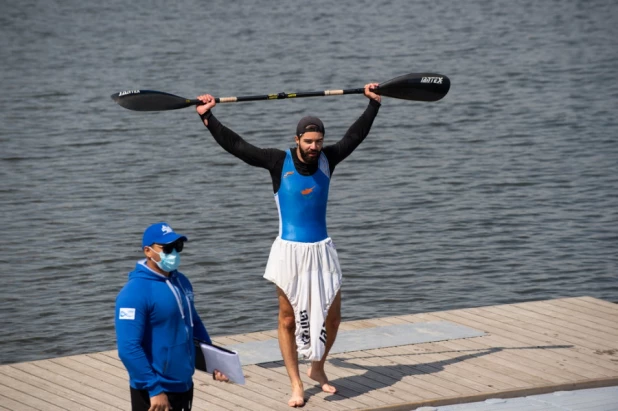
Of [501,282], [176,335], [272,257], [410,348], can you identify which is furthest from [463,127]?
[176,335]

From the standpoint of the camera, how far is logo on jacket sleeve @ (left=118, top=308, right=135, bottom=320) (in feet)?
24.4

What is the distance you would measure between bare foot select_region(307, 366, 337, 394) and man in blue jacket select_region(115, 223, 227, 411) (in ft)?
7.83

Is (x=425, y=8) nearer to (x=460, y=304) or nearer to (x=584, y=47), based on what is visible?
(x=584, y=47)

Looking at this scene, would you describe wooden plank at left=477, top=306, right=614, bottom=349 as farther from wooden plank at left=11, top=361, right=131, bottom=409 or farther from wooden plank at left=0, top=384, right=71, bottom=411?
wooden plank at left=0, top=384, right=71, bottom=411

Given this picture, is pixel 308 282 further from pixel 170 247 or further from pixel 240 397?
pixel 170 247

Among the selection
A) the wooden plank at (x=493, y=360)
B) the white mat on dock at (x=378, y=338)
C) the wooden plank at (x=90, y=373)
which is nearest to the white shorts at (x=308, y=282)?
the white mat on dock at (x=378, y=338)

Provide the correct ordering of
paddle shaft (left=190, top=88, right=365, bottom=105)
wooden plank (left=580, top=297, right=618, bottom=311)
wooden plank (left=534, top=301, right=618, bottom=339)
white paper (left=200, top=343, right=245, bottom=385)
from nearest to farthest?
white paper (left=200, top=343, right=245, bottom=385) → paddle shaft (left=190, top=88, right=365, bottom=105) → wooden plank (left=534, top=301, right=618, bottom=339) → wooden plank (left=580, top=297, right=618, bottom=311)

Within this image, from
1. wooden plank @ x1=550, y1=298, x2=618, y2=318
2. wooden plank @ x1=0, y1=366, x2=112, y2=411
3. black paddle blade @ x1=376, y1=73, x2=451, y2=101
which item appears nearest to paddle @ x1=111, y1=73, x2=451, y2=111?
black paddle blade @ x1=376, y1=73, x2=451, y2=101

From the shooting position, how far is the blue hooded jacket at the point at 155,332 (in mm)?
7449

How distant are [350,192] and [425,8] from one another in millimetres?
23260

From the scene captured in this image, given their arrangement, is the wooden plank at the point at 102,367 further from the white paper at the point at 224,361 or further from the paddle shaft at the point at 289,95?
the white paper at the point at 224,361

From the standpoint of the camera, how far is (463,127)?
79.3 ft

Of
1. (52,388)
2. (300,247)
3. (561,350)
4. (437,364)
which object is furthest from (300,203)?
(561,350)

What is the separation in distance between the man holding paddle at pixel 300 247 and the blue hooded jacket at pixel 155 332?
2.04m
